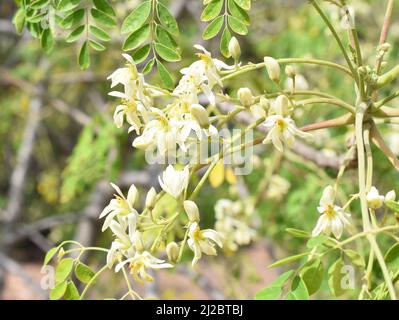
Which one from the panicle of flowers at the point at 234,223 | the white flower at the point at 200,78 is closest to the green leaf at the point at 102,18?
the white flower at the point at 200,78

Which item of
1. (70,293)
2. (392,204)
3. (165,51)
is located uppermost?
(165,51)

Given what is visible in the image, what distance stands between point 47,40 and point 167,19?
220 mm

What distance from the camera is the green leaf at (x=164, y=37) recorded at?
2.85 ft

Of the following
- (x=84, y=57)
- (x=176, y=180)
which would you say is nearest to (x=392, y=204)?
(x=176, y=180)

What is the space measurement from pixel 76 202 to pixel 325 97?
3.31 meters

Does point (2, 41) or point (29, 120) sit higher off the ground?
point (2, 41)

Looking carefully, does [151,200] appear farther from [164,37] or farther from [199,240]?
[164,37]

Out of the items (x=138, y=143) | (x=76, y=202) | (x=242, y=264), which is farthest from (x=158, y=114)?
(x=76, y=202)

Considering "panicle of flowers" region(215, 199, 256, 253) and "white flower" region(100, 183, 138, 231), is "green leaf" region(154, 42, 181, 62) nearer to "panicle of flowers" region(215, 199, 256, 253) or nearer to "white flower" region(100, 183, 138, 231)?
"white flower" region(100, 183, 138, 231)

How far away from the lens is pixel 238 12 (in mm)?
831

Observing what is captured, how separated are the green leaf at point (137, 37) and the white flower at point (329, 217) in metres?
0.33

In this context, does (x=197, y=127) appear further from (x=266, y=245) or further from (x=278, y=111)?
(x=266, y=245)

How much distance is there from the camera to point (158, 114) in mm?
728

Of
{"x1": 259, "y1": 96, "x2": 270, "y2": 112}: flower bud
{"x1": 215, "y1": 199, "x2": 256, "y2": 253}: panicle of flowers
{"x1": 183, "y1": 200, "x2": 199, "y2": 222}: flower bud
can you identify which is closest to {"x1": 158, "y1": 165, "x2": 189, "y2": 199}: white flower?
{"x1": 183, "y1": 200, "x2": 199, "y2": 222}: flower bud
